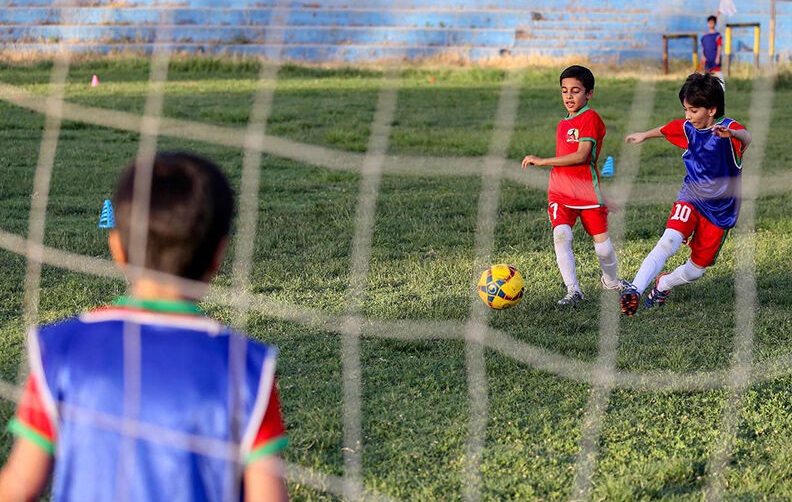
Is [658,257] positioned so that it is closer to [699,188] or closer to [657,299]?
[657,299]

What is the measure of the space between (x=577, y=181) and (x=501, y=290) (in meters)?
0.69

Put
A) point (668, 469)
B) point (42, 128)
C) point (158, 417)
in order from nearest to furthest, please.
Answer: point (158, 417) < point (668, 469) < point (42, 128)

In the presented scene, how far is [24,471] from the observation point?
1760mm

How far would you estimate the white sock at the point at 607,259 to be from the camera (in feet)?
17.4

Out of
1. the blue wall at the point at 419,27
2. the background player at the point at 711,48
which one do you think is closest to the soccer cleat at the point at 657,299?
the background player at the point at 711,48

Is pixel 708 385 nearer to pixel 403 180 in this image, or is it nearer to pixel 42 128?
pixel 403 180

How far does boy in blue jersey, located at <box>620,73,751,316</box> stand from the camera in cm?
502

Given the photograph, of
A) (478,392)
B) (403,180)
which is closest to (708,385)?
(478,392)

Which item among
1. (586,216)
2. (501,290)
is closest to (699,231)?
(586,216)

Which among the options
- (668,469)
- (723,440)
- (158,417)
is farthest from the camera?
(723,440)

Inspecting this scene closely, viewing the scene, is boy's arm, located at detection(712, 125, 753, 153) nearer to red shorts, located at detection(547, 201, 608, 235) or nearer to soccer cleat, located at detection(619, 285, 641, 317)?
red shorts, located at detection(547, 201, 608, 235)

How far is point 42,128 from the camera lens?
10789mm

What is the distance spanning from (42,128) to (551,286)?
22.3 ft

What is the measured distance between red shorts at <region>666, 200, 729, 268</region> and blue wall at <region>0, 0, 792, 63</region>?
47.3 feet
